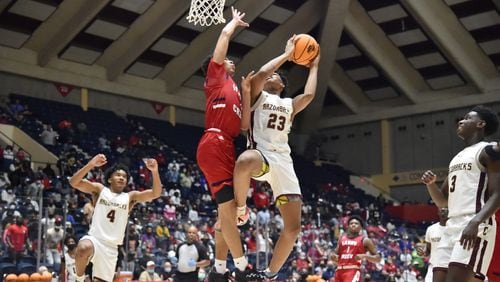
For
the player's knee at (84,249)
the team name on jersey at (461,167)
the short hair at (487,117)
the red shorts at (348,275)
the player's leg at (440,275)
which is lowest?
the red shorts at (348,275)

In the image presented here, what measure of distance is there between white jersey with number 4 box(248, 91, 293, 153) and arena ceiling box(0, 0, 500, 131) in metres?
16.5

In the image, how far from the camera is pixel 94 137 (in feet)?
74.2

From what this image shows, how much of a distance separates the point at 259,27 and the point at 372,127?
9155mm

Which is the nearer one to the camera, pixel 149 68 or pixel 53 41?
pixel 53 41

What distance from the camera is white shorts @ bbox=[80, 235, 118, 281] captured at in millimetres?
7473

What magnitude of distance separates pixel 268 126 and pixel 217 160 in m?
0.60

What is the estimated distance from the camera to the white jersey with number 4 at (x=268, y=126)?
5988 millimetres

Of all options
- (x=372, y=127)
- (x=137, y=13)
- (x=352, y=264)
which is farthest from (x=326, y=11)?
(x=352, y=264)

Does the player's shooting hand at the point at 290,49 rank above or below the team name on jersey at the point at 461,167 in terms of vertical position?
above

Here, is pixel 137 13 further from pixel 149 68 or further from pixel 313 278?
pixel 313 278

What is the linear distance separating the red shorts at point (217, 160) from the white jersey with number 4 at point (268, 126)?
1.00ft

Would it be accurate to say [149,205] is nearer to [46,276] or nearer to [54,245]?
[54,245]

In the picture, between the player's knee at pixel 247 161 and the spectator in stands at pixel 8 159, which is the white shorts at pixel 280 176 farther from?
the spectator in stands at pixel 8 159

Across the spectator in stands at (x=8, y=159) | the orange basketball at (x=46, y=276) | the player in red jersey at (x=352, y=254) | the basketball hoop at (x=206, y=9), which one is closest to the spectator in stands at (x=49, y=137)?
the spectator in stands at (x=8, y=159)
